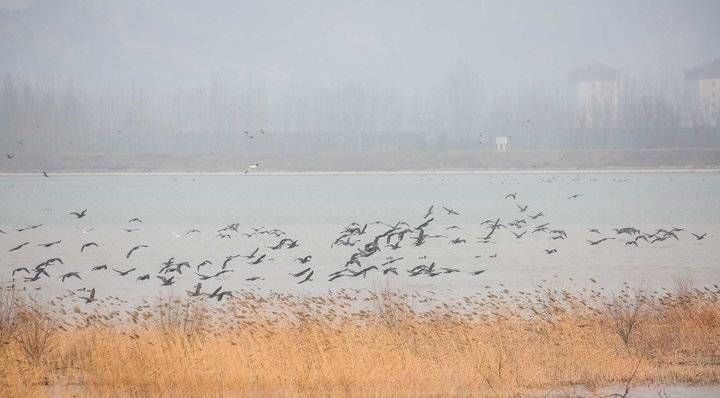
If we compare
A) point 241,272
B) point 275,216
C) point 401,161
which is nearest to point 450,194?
point 275,216

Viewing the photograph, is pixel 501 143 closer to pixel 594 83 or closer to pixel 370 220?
pixel 370 220

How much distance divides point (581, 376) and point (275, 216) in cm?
2825

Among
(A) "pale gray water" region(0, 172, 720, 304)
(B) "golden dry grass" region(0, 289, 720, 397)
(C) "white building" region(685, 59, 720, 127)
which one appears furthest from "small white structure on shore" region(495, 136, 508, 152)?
(B) "golden dry grass" region(0, 289, 720, 397)

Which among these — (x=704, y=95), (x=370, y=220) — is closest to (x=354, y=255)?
(x=370, y=220)

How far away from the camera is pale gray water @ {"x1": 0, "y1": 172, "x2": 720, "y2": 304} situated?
1906 centimetres

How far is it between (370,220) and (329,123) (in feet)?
155

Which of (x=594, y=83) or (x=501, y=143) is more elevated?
(x=594, y=83)

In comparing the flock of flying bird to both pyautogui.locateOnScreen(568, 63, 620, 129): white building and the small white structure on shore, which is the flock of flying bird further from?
pyautogui.locateOnScreen(568, 63, 620, 129): white building

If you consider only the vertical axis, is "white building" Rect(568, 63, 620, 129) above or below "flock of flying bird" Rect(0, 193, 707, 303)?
above

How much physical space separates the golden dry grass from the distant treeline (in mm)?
54718

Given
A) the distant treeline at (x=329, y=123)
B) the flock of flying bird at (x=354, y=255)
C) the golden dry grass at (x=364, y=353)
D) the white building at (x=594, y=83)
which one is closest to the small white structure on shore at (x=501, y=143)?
the distant treeline at (x=329, y=123)

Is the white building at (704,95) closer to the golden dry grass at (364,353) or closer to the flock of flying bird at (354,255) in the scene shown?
the flock of flying bird at (354,255)

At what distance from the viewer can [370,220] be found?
35.0 metres

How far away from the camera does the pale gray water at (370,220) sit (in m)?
19.1
